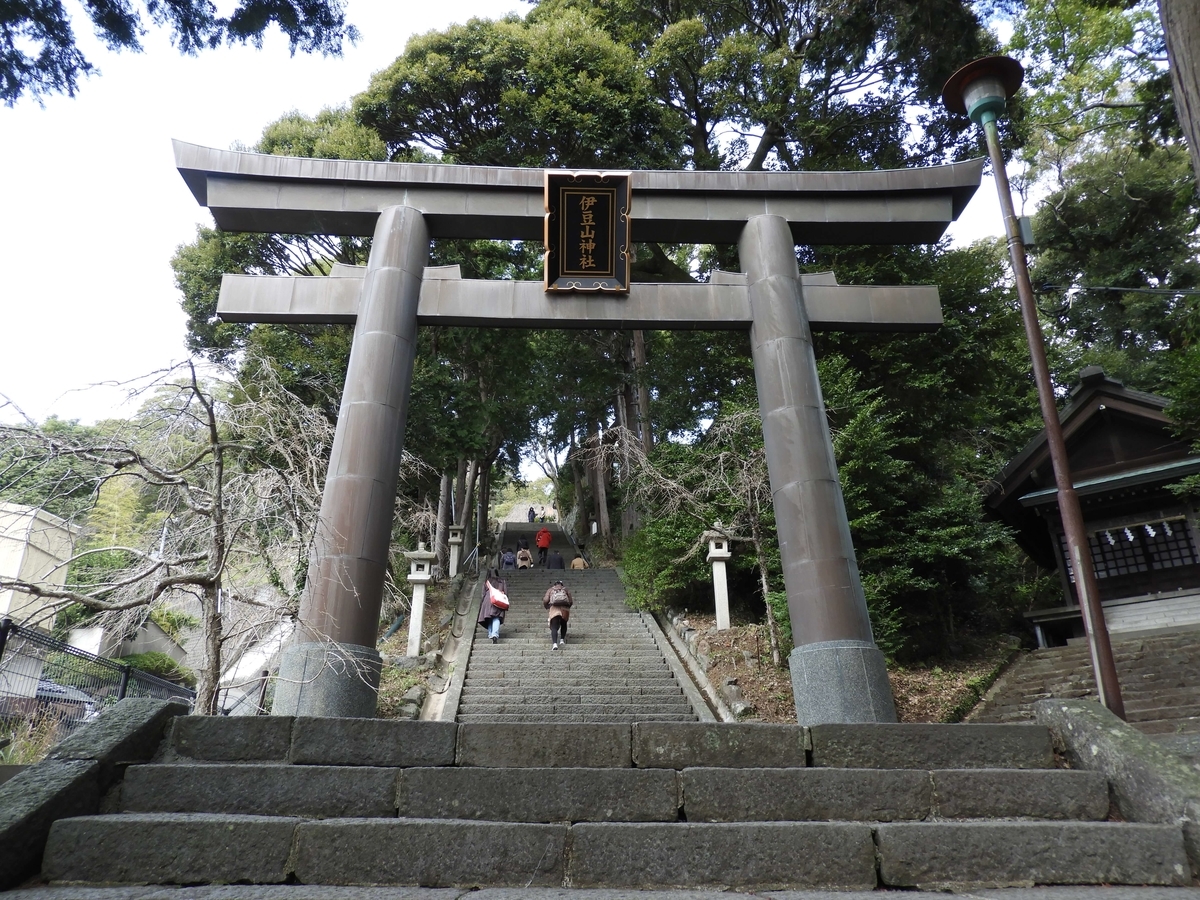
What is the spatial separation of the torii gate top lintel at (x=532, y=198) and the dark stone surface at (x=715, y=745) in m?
6.56

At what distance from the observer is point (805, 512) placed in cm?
736

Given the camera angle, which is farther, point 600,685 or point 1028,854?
point 600,685

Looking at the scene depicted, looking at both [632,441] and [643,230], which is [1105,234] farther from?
[643,230]

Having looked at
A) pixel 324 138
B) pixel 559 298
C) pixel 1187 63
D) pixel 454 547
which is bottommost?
pixel 454 547

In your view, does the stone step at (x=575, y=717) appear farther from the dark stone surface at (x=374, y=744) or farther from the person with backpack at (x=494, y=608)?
the dark stone surface at (x=374, y=744)

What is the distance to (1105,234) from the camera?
23828mm

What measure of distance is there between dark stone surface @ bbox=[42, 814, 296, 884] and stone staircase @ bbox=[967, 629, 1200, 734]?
10.2 meters

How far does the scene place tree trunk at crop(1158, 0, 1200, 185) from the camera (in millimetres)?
4758

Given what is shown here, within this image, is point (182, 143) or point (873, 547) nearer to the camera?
point (182, 143)

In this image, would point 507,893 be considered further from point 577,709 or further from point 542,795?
point 577,709

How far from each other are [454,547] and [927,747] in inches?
641

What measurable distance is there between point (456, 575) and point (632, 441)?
21.5 ft

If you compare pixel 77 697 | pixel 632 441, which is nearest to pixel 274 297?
pixel 77 697

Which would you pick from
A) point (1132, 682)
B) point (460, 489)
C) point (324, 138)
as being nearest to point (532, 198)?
point (324, 138)
